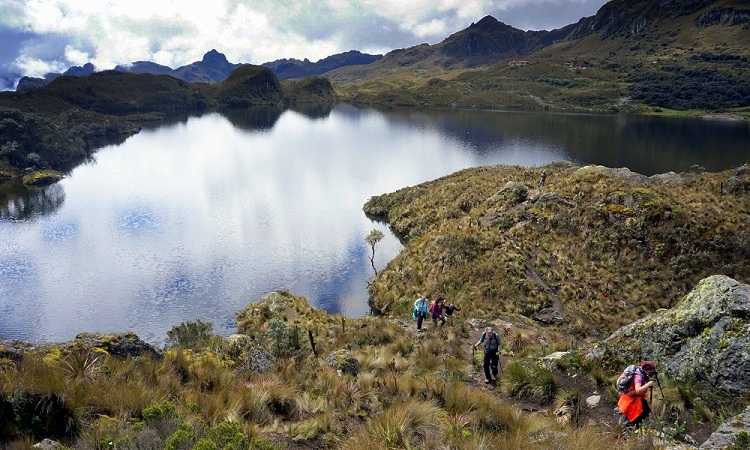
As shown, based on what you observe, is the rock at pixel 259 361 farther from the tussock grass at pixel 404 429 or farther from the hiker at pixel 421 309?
the hiker at pixel 421 309

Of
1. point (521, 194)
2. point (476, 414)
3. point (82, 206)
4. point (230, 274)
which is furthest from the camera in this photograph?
point (82, 206)

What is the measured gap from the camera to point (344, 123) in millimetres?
168750

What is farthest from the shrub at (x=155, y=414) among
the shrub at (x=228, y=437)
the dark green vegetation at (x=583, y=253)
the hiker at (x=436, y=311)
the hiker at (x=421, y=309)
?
the dark green vegetation at (x=583, y=253)

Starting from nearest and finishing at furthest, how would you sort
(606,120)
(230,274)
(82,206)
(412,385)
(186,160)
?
(412,385) → (230,274) → (82,206) → (186,160) → (606,120)

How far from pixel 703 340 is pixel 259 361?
11.5 meters

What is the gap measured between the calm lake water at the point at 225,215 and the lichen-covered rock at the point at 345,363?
16.8 m

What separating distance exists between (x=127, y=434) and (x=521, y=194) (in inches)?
1515

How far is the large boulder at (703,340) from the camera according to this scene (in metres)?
9.51

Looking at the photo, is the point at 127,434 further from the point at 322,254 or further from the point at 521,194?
the point at 521,194

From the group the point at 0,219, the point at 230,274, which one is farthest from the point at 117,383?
the point at 0,219

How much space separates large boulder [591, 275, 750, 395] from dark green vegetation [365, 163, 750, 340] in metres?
12.5

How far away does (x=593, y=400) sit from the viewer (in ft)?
34.8

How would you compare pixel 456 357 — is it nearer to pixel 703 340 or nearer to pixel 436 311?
pixel 436 311

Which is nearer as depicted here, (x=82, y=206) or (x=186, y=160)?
(x=82, y=206)
